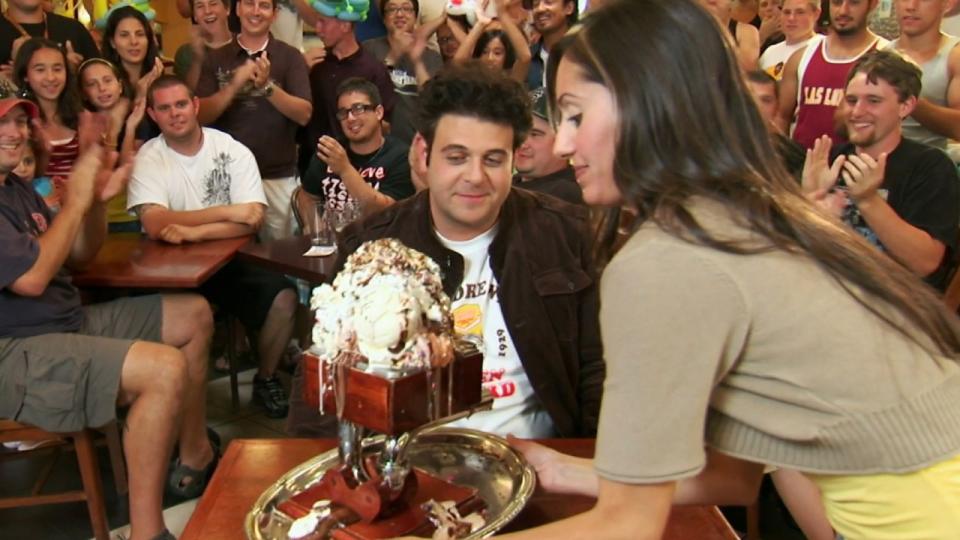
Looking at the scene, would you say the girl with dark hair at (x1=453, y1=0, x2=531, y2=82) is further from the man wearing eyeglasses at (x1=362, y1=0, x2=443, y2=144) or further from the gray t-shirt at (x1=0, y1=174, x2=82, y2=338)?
the gray t-shirt at (x1=0, y1=174, x2=82, y2=338)

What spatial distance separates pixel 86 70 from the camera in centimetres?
382

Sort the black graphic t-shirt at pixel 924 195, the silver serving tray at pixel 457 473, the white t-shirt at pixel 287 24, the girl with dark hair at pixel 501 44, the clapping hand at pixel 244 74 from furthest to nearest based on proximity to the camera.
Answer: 1. the white t-shirt at pixel 287 24
2. the girl with dark hair at pixel 501 44
3. the clapping hand at pixel 244 74
4. the black graphic t-shirt at pixel 924 195
5. the silver serving tray at pixel 457 473

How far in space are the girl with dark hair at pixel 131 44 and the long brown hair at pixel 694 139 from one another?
3.65 meters

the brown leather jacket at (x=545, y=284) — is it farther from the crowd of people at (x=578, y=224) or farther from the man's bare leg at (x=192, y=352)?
the man's bare leg at (x=192, y=352)

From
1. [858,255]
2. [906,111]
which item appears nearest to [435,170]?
[858,255]

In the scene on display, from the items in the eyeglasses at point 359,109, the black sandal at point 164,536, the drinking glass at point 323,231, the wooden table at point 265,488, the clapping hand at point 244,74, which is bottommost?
the black sandal at point 164,536

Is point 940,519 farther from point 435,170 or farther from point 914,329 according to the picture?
point 435,170

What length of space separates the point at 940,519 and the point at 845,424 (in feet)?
0.56

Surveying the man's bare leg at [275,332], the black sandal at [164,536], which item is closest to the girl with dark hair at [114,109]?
the man's bare leg at [275,332]

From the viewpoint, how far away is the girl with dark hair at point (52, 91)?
3.54 meters

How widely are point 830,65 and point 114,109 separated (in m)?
2.97

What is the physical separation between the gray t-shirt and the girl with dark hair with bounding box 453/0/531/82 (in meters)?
2.29

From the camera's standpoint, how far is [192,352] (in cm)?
298

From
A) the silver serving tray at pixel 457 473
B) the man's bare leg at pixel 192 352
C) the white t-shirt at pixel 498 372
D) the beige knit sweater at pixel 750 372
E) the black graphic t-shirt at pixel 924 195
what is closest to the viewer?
the beige knit sweater at pixel 750 372
